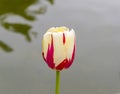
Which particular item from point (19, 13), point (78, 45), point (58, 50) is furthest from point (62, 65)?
point (19, 13)

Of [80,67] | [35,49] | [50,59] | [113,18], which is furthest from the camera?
[113,18]

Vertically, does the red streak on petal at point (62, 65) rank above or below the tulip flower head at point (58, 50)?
below

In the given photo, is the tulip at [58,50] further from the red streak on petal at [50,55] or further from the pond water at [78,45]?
the pond water at [78,45]

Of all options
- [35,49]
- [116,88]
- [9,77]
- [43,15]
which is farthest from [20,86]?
[43,15]

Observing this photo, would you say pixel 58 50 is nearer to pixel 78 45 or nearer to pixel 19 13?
pixel 78 45

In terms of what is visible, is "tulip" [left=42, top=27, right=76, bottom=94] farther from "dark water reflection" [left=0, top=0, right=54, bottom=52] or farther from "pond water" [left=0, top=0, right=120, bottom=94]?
"dark water reflection" [left=0, top=0, right=54, bottom=52]

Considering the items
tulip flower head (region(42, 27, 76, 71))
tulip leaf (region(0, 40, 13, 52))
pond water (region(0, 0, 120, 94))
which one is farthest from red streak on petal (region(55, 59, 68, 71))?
tulip leaf (region(0, 40, 13, 52))

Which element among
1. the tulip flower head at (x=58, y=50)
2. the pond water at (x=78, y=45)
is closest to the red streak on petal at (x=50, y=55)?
the tulip flower head at (x=58, y=50)

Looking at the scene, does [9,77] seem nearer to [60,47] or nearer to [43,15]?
[43,15]
